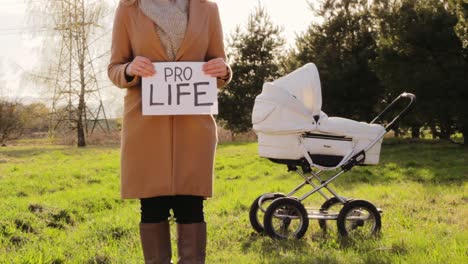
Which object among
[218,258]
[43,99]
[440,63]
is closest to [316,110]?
[218,258]

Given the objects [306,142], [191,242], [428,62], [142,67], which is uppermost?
[428,62]

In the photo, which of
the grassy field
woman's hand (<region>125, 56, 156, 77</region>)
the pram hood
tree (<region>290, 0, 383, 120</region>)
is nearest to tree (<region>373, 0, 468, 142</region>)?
tree (<region>290, 0, 383, 120</region>)

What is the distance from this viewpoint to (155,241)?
9.16 ft

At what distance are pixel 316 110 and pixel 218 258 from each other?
149cm

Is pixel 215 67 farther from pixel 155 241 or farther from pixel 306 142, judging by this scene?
pixel 306 142

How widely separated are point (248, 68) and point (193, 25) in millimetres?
23684

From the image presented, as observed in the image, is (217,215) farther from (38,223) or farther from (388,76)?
(388,76)

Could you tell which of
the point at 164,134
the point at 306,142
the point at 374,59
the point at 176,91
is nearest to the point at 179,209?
the point at 164,134

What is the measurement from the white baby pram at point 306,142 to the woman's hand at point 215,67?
2.02m

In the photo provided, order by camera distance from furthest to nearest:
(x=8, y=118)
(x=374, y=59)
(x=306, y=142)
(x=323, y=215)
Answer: (x=8, y=118)
(x=374, y=59)
(x=323, y=215)
(x=306, y=142)

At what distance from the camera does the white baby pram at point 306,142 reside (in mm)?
4738

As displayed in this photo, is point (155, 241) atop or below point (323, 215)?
atop

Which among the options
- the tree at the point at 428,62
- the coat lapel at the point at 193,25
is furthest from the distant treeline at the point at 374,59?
the coat lapel at the point at 193,25

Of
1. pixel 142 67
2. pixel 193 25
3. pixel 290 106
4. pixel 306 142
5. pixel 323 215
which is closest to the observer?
pixel 142 67
